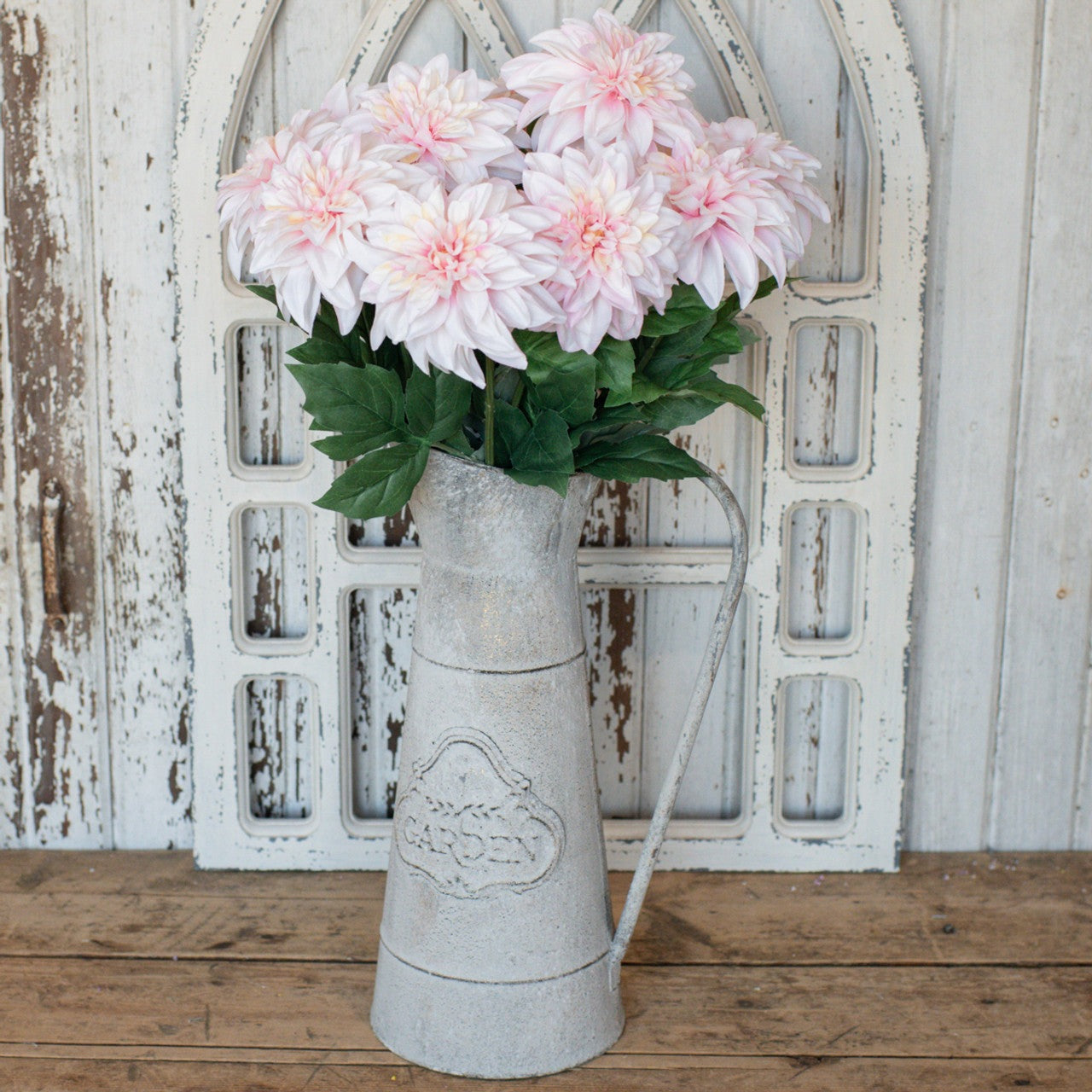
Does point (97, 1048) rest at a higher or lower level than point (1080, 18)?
lower

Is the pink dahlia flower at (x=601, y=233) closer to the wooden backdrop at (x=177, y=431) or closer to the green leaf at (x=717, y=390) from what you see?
the green leaf at (x=717, y=390)

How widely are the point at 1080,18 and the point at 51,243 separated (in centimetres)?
100

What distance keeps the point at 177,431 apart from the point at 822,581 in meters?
0.67

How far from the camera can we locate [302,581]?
128 cm

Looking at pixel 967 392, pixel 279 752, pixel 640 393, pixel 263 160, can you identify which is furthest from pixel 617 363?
pixel 279 752

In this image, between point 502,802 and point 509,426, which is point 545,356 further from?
point 502,802

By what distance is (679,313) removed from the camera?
2.81 ft

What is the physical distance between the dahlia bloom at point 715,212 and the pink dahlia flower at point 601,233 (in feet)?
0.07

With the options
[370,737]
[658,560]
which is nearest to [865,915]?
[658,560]

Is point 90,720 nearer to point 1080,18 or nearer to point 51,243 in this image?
point 51,243

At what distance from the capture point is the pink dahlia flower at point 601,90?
819 millimetres

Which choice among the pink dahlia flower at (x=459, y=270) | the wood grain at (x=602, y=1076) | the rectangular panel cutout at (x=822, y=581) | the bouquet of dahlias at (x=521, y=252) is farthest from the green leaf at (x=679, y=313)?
the wood grain at (x=602, y=1076)

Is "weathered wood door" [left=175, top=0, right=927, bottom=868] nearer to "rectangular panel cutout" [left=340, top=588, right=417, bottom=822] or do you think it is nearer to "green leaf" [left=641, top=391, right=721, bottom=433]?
"rectangular panel cutout" [left=340, top=588, right=417, bottom=822]

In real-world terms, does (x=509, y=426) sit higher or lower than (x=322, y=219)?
lower
